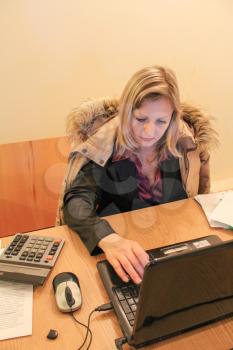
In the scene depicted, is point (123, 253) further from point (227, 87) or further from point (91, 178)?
point (227, 87)

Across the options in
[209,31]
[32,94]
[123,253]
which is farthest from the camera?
[209,31]

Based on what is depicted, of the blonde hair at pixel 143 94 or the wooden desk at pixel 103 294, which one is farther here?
the blonde hair at pixel 143 94

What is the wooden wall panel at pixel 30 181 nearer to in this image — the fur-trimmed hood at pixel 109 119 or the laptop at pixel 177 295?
the fur-trimmed hood at pixel 109 119

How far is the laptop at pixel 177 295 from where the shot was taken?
→ 56cm

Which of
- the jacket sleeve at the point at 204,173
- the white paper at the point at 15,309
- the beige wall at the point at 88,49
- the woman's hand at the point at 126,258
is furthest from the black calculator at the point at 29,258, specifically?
the beige wall at the point at 88,49

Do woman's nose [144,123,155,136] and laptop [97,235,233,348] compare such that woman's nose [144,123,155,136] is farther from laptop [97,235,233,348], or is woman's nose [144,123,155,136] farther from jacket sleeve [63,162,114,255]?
laptop [97,235,233,348]

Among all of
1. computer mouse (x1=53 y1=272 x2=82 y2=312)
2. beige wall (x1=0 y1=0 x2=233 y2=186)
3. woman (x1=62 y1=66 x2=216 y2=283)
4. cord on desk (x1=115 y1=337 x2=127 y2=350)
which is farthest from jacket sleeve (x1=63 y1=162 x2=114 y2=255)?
beige wall (x1=0 y1=0 x2=233 y2=186)

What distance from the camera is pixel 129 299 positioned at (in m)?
0.76

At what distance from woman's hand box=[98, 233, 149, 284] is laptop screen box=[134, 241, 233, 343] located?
0.46ft

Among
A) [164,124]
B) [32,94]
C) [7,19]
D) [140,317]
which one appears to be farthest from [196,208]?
[7,19]

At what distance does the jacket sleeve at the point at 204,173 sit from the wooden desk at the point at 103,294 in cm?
23

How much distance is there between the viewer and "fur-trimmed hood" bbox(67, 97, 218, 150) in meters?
1.20

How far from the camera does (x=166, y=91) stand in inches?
43.1

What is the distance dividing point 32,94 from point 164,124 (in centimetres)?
95
